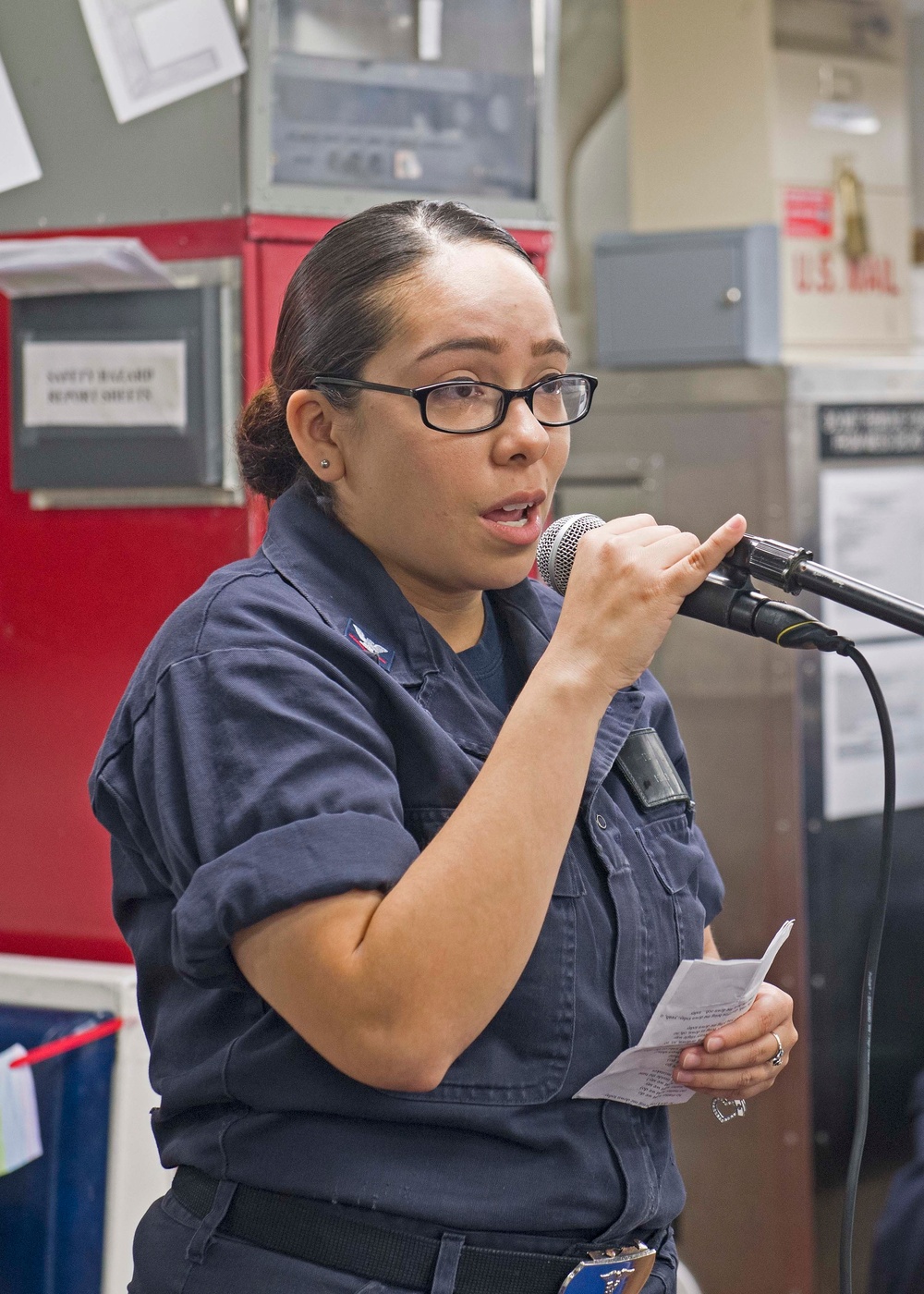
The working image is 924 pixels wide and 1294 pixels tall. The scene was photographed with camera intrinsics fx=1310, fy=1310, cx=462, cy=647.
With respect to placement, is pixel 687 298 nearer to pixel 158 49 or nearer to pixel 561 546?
pixel 158 49

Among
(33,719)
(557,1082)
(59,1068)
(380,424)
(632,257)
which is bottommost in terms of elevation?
(59,1068)

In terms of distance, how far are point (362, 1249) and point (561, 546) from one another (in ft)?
2.06

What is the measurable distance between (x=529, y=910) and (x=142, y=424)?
1.30 meters

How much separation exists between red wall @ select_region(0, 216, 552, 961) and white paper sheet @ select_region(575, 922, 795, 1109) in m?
1.11

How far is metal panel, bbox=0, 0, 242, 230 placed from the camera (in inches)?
77.0

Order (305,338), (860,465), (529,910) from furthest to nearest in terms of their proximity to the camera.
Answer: (860,465)
(305,338)
(529,910)

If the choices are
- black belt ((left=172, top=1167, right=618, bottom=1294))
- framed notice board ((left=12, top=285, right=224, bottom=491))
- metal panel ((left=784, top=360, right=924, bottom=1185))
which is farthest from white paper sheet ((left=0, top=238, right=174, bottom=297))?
metal panel ((left=784, top=360, right=924, bottom=1185))

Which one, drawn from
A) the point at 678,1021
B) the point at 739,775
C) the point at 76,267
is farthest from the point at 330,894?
the point at 739,775

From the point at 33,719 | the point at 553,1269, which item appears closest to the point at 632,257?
the point at 33,719

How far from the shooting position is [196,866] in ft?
Answer: 3.19

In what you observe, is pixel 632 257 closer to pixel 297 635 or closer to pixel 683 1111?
pixel 683 1111

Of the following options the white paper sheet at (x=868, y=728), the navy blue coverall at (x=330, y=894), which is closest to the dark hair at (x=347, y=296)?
the navy blue coverall at (x=330, y=894)

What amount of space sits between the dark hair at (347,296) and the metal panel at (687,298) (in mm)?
1784

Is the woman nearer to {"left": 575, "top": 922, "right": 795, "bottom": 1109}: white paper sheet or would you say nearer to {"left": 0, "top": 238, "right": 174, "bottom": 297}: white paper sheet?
Answer: {"left": 575, "top": 922, "right": 795, "bottom": 1109}: white paper sheet
